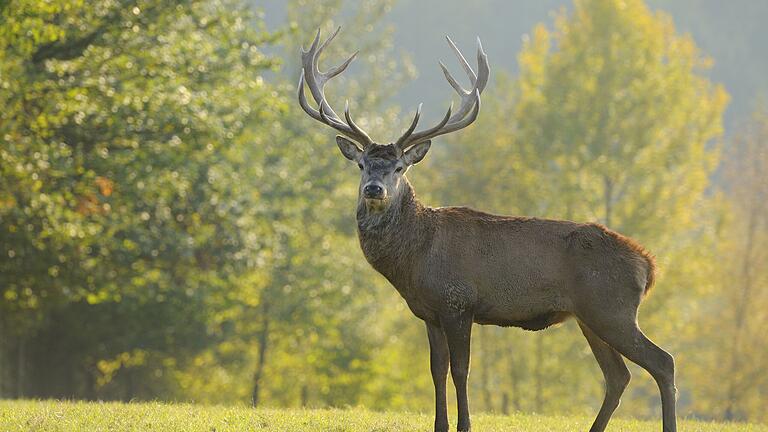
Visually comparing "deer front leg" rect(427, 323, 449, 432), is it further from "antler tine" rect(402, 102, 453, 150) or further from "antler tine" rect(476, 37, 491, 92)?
"antler tine" rect(476, 37, 491, 92)

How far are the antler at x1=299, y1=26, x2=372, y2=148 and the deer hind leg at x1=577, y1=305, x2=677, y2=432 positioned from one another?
2.73m

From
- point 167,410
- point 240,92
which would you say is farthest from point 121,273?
point 167,410

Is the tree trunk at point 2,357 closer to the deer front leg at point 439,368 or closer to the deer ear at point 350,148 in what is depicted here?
the deer ear at point 350,148

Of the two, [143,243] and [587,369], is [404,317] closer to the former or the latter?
[587,369]

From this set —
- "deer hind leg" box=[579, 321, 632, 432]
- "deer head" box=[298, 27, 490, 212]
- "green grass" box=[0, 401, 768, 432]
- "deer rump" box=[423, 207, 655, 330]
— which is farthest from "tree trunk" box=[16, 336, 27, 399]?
"deer hind leg" box=[579, 321, 632, 432]

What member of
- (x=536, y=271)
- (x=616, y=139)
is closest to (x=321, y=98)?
(x=536, y=271)

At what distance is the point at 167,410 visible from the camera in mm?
10438

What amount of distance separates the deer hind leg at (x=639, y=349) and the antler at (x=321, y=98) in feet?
8.95

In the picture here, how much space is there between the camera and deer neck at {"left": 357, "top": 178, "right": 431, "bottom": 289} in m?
9.34

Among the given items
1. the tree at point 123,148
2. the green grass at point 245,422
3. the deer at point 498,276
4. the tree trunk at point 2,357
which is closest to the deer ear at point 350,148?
the deer at point 498,276

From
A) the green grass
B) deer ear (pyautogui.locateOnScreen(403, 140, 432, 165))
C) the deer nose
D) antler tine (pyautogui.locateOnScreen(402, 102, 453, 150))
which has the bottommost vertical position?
the green grass

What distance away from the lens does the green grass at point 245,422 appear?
8.83 metres

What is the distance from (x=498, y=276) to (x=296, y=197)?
1688 centimetres

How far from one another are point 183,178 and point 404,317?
55.4ft
